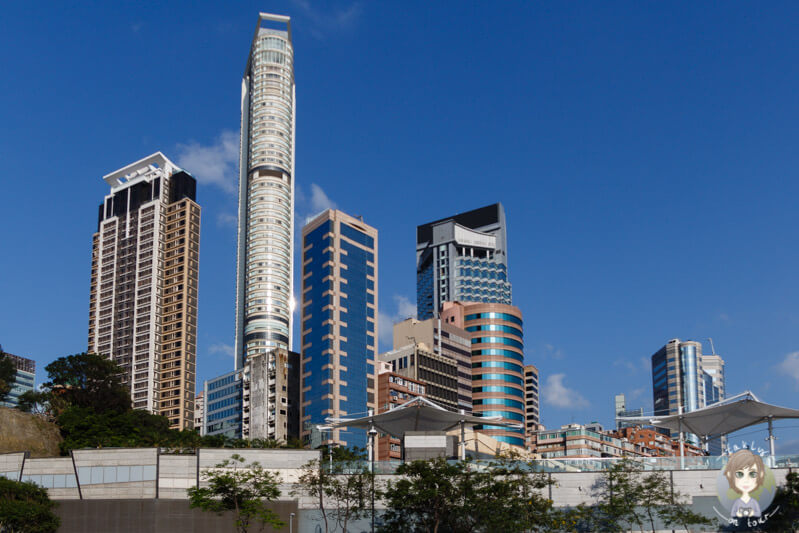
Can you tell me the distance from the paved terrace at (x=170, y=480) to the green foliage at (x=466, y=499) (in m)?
8.07

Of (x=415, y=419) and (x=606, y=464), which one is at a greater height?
(x=415, y=419)

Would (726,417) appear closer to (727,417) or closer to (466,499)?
(727,417)

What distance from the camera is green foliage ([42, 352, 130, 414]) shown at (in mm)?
139125

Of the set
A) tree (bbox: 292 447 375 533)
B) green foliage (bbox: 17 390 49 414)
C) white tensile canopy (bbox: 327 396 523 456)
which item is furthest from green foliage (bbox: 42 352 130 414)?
tree (bbox: 292 447 375 533)

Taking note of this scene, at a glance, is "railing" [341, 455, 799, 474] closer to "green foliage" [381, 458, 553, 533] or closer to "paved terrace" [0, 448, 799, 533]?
"paved terrace" [0, 448, 799, 533]

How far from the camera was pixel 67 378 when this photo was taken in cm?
14275

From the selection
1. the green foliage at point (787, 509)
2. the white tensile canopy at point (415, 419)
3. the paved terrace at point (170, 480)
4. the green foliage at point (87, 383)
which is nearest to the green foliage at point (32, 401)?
the green foliage at point (87, 383)

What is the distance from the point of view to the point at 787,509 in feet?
244

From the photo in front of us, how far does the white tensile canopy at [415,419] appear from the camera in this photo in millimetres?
87562

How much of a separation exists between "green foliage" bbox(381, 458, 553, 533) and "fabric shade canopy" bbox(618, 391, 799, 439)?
666 inches

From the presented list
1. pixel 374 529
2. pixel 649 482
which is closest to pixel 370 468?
pixel 374 529

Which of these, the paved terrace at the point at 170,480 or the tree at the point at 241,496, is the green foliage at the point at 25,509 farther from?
the tree at the point at 241,496

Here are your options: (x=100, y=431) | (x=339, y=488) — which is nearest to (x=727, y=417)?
(x=339, y=488)

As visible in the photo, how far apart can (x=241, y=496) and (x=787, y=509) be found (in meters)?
45.5
